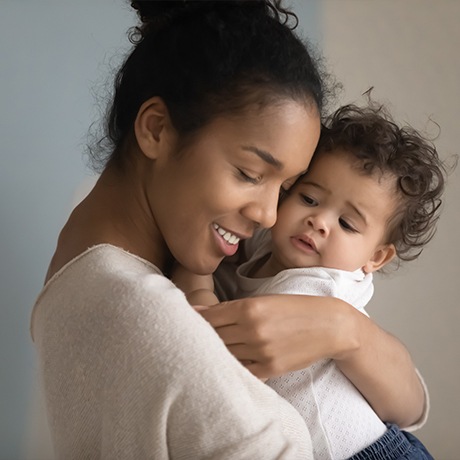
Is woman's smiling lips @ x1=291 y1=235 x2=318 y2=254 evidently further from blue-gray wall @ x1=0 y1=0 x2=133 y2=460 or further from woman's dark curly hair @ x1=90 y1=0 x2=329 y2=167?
blue-gray wall @ x1=0 y1=0 x2=133 y2=460

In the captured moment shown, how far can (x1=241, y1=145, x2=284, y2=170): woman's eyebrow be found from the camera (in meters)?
1.23

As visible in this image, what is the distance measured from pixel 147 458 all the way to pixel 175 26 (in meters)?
0.70

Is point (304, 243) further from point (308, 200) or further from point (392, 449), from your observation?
point (392, 449)

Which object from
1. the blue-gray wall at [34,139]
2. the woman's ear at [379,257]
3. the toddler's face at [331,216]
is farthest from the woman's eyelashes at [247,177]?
the blue-gray wall at [34,139]

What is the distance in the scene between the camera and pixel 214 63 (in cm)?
123

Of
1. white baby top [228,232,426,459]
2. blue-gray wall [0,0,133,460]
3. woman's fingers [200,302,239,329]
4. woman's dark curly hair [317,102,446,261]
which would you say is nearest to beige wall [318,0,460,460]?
woman's dark curly hair [317,102,446,261]

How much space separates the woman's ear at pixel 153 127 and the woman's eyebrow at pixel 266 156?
14cm

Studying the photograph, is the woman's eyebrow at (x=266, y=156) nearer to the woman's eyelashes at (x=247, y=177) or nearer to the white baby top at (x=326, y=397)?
the woman's eyelashes at (x=247, y=177)

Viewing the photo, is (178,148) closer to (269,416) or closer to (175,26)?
(175,26)

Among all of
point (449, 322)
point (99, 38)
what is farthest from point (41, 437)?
point (449, 322)

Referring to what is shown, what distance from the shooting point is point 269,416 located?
3.62 feet

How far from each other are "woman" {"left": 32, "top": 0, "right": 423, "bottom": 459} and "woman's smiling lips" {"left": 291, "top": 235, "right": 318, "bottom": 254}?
16 cm

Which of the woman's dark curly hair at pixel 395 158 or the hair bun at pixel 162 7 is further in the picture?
the woman's dark curly hair at pixel 395 158

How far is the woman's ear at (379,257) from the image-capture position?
1.60 metres
